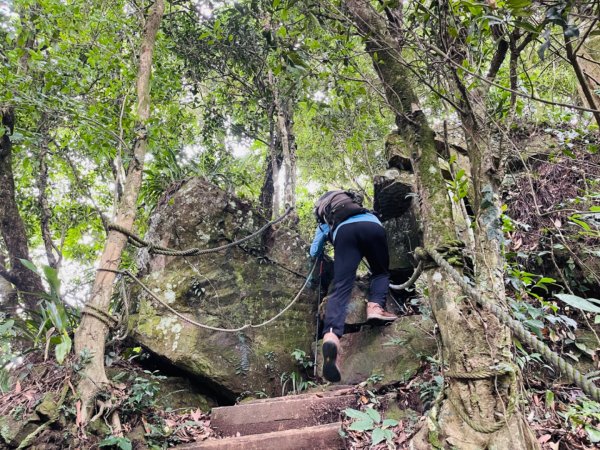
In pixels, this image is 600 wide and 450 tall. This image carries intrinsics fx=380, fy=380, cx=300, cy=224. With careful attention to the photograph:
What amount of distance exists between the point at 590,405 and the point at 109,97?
6.48 m

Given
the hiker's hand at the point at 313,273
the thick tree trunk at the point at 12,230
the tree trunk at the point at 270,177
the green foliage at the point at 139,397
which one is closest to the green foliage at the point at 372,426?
the green foliage at the point at 139,397

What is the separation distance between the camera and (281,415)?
3322mm

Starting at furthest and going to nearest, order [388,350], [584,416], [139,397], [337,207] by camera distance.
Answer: [337,207] < [388,350] < [139,397] < [584,416]

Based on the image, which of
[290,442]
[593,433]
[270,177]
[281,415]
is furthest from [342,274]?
[270,177]

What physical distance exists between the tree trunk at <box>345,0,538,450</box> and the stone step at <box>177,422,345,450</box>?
70 cm

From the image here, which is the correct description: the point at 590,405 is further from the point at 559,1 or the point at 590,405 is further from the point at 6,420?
the point at 6,420

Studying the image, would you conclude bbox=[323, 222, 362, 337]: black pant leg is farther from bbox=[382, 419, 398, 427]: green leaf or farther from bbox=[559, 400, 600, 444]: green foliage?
bbox=[559, 400, 600, 444]: green foliage

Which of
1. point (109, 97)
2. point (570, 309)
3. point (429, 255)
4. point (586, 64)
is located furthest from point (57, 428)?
point (586, 64)

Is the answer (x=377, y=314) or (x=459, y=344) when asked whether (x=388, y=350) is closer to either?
(x=377, y=314)

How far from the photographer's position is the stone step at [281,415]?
3.28 metres

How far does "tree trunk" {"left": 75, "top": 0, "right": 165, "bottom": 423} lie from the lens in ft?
9.59

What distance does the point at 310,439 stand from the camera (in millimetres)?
2793

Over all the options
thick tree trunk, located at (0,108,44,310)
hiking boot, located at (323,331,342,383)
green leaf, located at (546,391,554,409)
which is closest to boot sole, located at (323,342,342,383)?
hiking boot, located at (323,331,342,383)

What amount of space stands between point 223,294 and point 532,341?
3900 mm
